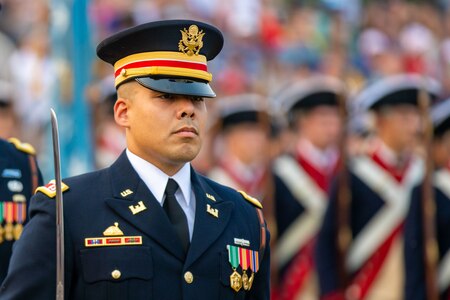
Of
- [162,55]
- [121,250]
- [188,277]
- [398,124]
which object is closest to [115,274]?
[121,250]

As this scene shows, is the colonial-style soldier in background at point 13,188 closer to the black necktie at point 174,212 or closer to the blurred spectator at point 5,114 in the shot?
the black necktie at point 174,212

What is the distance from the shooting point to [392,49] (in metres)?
19.1

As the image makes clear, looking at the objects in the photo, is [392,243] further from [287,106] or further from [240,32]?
[240,32]

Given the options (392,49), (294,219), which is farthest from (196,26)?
(392,49)

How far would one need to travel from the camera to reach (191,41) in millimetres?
5219

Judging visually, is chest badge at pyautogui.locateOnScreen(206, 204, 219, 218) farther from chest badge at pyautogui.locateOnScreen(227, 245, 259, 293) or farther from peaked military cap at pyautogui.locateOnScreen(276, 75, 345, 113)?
peaked military cap at pyautogui.locateOnScreen(276, 75, 345, 113)

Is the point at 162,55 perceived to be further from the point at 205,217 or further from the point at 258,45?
the point at 258,45

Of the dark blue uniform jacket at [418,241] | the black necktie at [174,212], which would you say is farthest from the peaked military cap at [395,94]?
the black necktie at [174,212]

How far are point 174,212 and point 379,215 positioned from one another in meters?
5.57

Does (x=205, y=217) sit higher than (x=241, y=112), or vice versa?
(x=241, y=112)

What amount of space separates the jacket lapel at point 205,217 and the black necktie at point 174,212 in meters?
0.03

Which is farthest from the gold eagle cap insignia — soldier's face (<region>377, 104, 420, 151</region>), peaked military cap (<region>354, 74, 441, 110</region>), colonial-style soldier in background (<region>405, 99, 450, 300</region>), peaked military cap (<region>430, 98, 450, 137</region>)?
peaked military cap (<region>354, 74, 441, 110</region>)

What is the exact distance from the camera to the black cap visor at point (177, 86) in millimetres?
4996

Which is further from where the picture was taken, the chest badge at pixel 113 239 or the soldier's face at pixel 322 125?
the soldier's face at pixel 322 125
